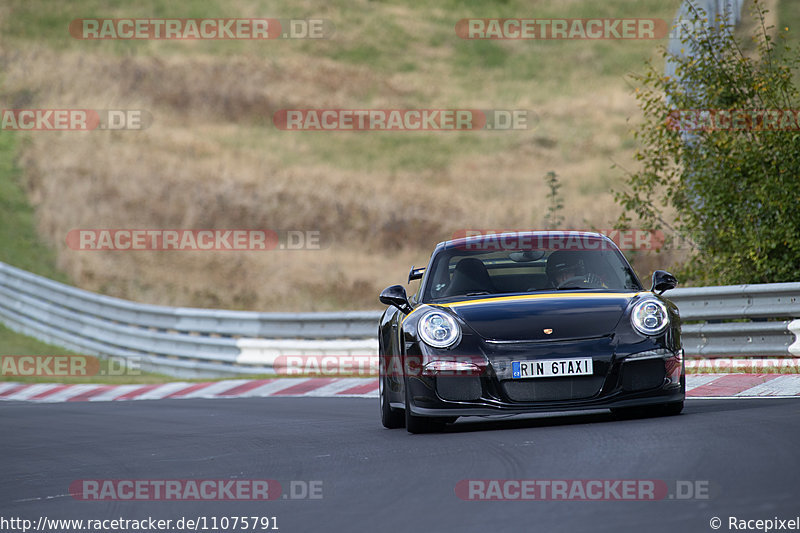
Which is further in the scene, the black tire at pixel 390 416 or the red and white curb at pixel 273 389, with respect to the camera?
the red and white curb at pixel 273 389

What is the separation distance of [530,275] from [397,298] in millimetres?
1006

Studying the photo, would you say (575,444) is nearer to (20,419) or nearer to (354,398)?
(354,398)

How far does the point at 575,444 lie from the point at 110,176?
29.8 meters

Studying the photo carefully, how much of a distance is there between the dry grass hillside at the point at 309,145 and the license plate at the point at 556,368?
57.7ft

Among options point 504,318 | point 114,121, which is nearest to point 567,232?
point 504,318

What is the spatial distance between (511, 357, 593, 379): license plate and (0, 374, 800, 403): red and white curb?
2710mm

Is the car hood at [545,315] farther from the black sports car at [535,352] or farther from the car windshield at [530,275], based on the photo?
the car windshield at [530,275]

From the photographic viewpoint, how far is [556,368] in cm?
759

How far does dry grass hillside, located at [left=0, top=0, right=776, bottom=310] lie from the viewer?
2942cm

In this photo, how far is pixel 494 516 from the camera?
5.00 metres

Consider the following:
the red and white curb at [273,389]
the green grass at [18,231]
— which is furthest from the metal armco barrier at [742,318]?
the green grass at [18,231]

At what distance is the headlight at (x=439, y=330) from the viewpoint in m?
7.87

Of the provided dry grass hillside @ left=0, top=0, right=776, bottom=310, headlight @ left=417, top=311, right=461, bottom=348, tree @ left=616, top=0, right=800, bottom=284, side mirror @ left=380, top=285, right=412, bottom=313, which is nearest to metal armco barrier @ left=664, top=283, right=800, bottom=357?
tree @ left=616, top=0, right=800, bottom=284

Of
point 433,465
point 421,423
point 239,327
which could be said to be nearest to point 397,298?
point 421,423
